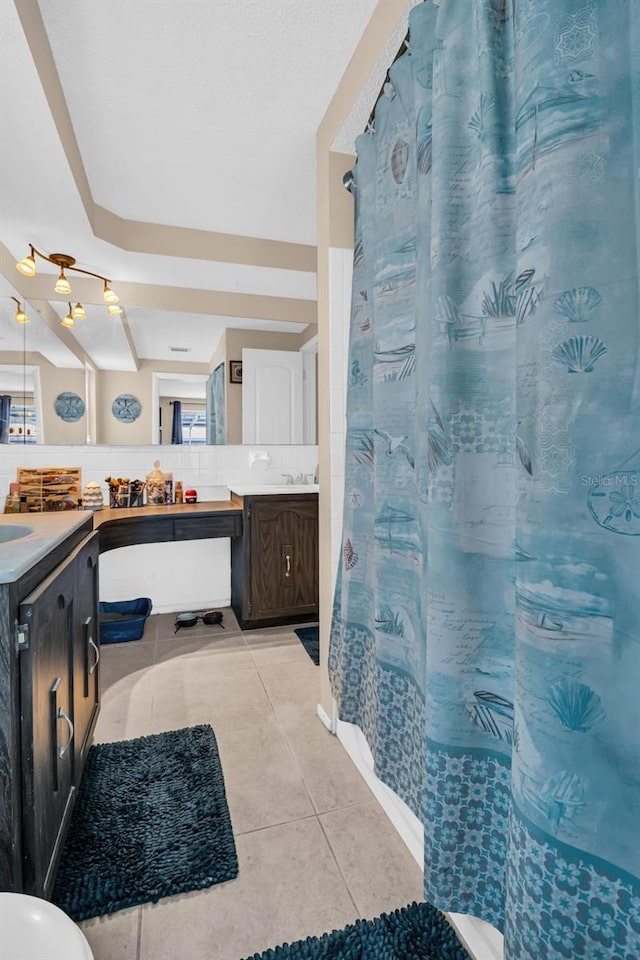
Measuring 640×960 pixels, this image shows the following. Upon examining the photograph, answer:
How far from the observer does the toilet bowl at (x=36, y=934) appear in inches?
33.1

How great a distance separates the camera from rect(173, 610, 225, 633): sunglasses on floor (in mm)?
3148

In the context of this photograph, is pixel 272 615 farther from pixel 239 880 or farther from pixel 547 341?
pixel 547 341

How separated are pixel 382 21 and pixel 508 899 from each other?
2.24 m

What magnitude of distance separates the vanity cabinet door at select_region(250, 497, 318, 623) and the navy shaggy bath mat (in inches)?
46.3

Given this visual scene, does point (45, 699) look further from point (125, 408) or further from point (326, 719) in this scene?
point (125, 408)

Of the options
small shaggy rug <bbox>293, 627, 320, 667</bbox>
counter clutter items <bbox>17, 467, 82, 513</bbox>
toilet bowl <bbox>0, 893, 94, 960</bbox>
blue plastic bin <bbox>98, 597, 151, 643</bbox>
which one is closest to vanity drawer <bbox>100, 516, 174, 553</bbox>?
blue plastic bin <bbox>98, 597, 151, 643</bbox>

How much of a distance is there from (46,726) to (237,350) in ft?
9.02

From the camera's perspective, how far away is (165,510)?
3023 millimetres

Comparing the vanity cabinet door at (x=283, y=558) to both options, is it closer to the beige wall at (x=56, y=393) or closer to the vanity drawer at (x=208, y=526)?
the vanity drawer at (x=208, y=526)

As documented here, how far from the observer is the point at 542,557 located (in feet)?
2.31

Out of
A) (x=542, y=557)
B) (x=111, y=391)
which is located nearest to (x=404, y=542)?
Result: (x=542, y=557)

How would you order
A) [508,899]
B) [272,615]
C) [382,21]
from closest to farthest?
[508,899]
[382,21]
[272,615]

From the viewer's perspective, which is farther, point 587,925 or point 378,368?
point 378,368

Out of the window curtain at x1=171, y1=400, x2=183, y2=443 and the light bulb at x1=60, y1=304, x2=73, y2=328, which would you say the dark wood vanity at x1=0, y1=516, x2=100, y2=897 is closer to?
the window curtain at x1=171, y1=400, x2=183, y2=443
